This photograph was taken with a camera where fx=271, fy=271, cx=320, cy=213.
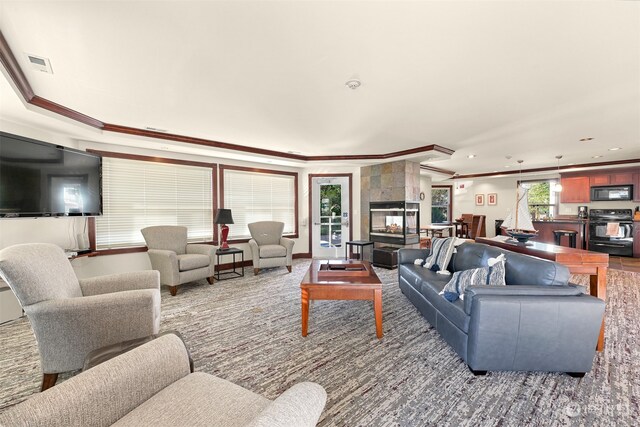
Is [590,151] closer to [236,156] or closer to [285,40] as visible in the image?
[285,40]

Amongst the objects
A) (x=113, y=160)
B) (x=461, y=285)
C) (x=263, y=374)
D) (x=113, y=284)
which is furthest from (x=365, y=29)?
(x=113, y=160)

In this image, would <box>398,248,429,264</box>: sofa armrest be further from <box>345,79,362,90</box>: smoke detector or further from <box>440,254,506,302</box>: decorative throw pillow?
<box>345,79,362,90</box>: smoke detector

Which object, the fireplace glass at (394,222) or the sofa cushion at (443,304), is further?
the fireplace glass at (394,222)

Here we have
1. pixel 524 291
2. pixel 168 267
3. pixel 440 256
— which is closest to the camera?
pixel 524 291

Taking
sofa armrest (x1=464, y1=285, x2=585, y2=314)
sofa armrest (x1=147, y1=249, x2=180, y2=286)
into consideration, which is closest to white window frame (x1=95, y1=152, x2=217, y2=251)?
sofa armrest (x1=147, y1=249, x2=180, y2=286)

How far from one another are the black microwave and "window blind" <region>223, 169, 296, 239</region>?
25.3ft

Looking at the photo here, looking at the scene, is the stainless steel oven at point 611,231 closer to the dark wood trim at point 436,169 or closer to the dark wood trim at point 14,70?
the dark wood trim at point 436,169

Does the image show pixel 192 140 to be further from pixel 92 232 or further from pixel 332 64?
pixel 332 64

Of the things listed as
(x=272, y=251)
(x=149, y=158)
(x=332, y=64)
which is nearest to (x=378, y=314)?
(x=332, y=64)

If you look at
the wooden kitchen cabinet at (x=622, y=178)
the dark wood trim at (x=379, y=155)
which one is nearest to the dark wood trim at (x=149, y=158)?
the dark wood trim at (x=379, y=155)

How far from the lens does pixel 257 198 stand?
5992 millimetres

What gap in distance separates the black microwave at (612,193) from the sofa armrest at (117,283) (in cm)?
972

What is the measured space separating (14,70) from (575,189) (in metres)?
10.7

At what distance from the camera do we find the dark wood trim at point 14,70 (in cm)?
189
